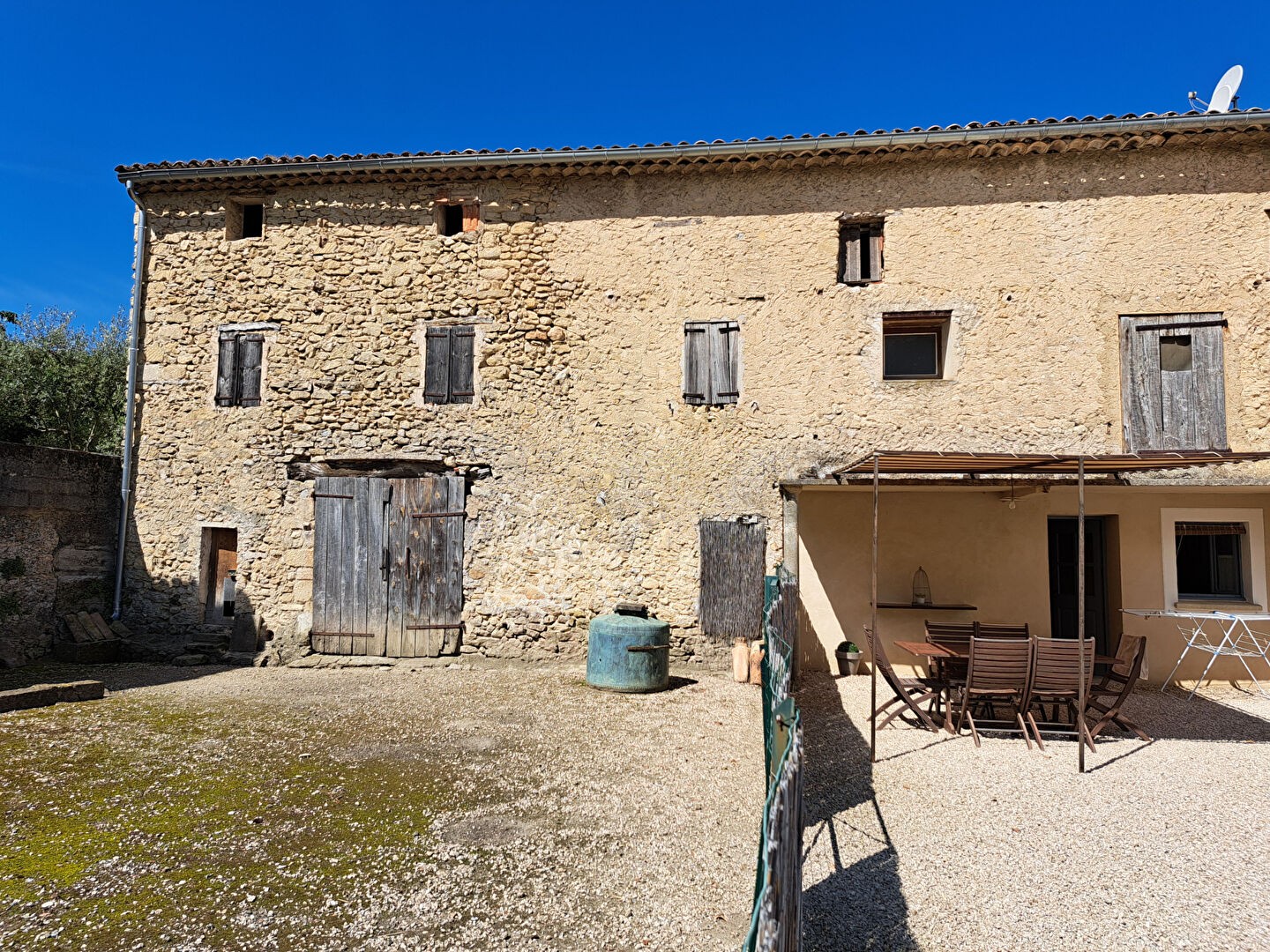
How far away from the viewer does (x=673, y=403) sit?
27.7 ft

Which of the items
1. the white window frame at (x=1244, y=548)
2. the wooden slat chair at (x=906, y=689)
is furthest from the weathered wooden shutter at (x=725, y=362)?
the white window frame at (x=1244, y=548)

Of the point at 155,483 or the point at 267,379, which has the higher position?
the point at 267,379

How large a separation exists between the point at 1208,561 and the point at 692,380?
6351 mm

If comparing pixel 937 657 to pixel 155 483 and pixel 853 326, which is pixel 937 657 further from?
pixel 155 483

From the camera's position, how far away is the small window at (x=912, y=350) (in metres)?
8.30

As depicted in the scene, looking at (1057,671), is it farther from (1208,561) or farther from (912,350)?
(1208,561)

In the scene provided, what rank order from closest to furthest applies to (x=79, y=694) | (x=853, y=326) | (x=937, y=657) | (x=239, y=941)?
(x=239, y=941), (x=937, y=657), (x=79, y=694), (x=853, y=326)

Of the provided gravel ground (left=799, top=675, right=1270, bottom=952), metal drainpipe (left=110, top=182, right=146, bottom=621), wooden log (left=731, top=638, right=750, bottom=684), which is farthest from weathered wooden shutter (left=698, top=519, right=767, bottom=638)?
metal drainpipe (left=110, top=182, right=146, bottom=621)

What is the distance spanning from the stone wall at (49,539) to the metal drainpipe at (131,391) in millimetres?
181

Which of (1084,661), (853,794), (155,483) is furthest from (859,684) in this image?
(155,483)

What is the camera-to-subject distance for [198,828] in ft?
12.9

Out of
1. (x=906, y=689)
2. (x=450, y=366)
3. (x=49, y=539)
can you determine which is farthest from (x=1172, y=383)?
(x=49, y=539)

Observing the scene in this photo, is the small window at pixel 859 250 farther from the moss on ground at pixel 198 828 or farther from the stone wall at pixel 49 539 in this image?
the stone wall at pixel 49 539

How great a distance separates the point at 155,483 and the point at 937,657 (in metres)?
9.36
